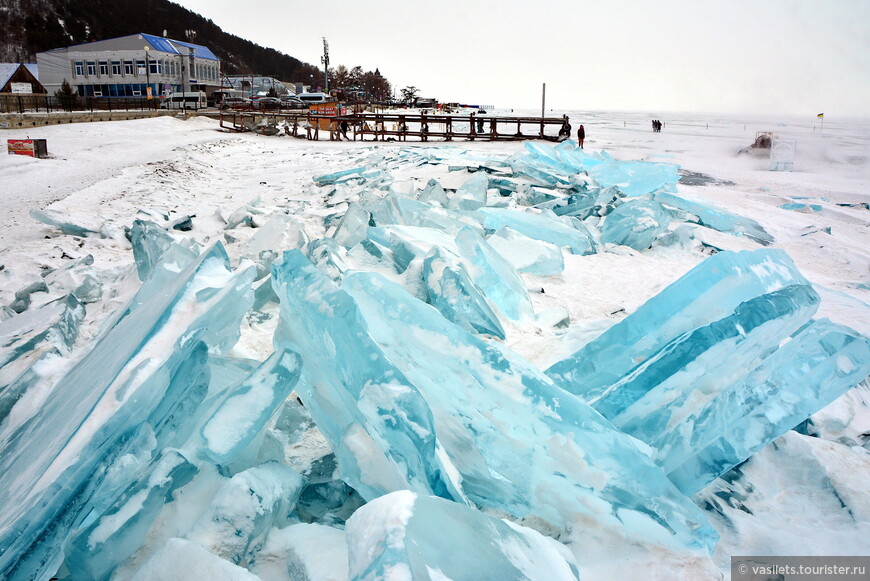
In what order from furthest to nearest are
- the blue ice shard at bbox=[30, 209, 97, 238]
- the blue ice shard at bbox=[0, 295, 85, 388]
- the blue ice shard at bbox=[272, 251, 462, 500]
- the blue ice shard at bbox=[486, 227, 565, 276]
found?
1. the blue ice shard at bbox=[30, 209, 97, 238]
2. the blue ice shard at bbox=[486, 227, 565, 276]
3. the blue ice shard at bbox=[0, 295, 85, 388]
4. the blue ice shard at bbox=[272, 251, 462, 500]

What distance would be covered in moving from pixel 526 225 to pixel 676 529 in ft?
12.7

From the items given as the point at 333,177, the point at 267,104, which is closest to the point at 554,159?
the point at 333,177

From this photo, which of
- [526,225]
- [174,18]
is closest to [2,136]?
[526,225]

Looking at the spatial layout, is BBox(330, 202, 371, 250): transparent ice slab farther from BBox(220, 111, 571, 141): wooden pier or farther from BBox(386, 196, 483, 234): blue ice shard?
BBox(220, 111, 571, 141): wooden pier

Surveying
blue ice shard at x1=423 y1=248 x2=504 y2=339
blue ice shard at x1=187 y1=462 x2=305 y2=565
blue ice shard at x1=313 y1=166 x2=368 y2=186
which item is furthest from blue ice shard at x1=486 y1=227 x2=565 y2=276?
blue ice shard at x1=313 y1=166 x2=368 y2=186

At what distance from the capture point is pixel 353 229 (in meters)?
4.36

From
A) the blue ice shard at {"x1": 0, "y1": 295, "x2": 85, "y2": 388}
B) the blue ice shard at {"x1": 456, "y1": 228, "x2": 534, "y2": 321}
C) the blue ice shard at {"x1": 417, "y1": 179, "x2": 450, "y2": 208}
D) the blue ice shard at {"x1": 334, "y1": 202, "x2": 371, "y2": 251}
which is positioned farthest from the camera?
the blue ice shard at {"x1": 417, "y1": 179, "x2": 450, "y2": 208}

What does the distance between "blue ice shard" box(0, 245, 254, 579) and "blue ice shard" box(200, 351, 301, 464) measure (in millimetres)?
156

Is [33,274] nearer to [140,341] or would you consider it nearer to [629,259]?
[140,341]

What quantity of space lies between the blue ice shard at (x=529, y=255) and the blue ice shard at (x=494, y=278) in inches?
19.7

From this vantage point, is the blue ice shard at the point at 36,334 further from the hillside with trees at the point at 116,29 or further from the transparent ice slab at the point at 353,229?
the hillside with trees at the point at 116,29

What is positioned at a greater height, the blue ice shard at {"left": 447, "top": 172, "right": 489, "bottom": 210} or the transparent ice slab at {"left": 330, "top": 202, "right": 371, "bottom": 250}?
the blue ice shard at {"left": 447, "top": 172, "right": 489, "bottom": 210}

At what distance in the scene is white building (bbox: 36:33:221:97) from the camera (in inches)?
2279

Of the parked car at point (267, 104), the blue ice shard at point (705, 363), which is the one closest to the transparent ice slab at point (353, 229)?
the blue ice shard at point (705, 363)
